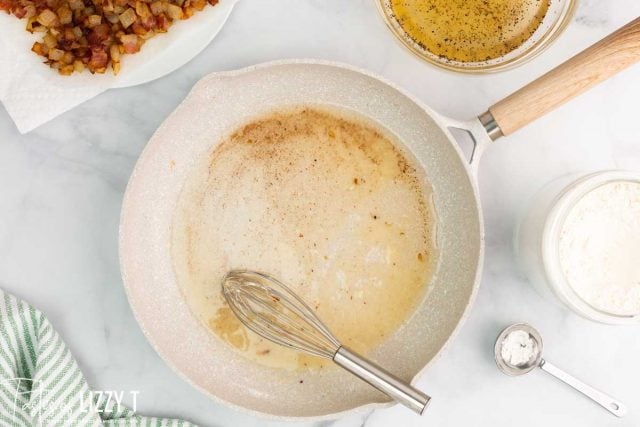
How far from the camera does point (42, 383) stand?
82cm

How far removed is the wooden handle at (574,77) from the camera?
682 millimetres

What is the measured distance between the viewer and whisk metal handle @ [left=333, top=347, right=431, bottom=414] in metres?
0.70

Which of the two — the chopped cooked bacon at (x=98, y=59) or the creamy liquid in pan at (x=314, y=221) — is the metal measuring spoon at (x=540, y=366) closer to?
the creamy liquid in pan at (x=314, y=221)

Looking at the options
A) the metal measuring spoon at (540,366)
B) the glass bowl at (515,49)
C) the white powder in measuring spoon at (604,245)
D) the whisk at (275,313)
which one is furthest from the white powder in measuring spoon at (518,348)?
the glass bowl at (515,49)

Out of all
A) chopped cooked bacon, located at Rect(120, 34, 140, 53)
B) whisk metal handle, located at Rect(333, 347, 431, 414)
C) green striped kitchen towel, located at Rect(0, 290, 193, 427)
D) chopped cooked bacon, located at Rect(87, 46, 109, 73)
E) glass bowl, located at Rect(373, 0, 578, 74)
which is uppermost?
glass bowl, located at Rect(373, 0, 578, 74)

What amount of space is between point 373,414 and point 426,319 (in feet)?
0.49

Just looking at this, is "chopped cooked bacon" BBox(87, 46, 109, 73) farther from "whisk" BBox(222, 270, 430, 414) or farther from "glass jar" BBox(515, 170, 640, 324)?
"glass jar" BBox(515, 170, 640, 324)

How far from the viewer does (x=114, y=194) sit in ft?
2.78

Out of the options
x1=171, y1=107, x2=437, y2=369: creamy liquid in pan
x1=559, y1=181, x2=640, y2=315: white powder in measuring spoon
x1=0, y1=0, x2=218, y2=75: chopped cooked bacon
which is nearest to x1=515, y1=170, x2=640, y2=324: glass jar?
x1=559, y1=181, x2=640, y2=315: white powder in measuring spoon

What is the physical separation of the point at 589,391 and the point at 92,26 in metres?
0.77

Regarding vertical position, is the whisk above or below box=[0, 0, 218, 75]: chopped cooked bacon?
below

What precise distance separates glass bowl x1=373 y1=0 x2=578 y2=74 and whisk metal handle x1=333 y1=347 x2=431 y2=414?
0.36 m

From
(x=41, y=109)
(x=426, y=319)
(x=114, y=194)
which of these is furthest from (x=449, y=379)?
(x=41, y=109)

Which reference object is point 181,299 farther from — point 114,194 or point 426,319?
point 426,319
